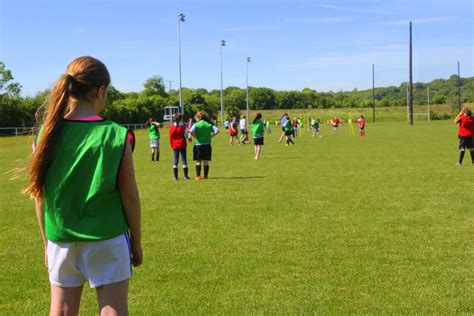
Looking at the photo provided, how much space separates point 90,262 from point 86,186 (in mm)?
383

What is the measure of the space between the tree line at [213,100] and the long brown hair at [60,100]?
48554mm

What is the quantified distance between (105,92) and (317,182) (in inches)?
460

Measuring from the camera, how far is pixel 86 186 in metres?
2.92

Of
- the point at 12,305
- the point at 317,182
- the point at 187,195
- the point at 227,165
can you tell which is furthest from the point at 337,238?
the point at 227,165

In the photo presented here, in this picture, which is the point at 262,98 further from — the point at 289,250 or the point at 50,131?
the point at 50,131

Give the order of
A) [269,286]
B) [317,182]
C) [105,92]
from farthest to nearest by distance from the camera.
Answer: [317,182], [269,286], [105,92]

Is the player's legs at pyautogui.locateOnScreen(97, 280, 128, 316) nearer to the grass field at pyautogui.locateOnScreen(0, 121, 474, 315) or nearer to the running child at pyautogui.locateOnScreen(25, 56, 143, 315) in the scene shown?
the running child at pyautogui.locateOnScreen(25, 56, 143, 315)

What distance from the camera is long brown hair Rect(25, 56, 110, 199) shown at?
2.91 m

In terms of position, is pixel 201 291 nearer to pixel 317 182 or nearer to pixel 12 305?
pixel 12 305

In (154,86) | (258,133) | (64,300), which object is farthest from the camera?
(154,86)

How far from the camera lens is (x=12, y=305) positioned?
5.43 m

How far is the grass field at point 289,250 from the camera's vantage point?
5.38 m

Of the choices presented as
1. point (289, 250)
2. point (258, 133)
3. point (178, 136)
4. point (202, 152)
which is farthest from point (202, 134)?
point (289, 250)

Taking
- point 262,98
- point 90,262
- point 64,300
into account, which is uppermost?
point 262,98
